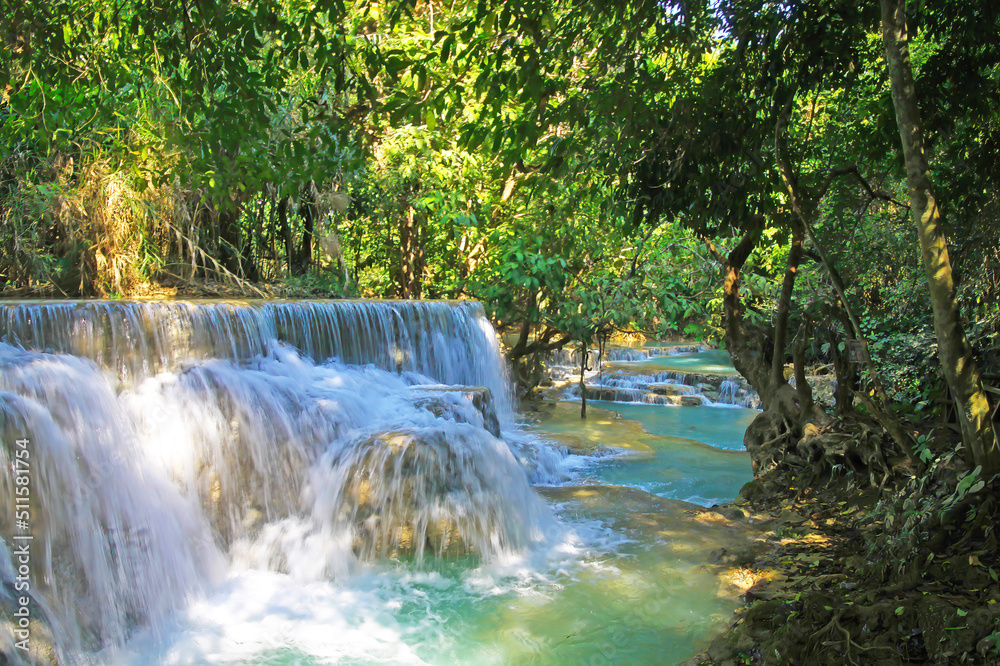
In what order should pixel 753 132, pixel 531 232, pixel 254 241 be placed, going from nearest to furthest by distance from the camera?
pixel 753 132
pixel 531 232
pixel 254 241

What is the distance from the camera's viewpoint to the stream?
444 cm

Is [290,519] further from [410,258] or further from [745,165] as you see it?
[410,258]

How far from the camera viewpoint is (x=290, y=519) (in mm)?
6137

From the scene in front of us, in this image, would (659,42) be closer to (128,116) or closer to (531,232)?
(128,116)

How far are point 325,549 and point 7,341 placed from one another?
333 cm

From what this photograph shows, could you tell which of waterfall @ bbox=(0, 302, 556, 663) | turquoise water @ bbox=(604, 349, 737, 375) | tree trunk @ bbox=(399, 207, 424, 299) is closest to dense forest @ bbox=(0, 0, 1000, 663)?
waterfall @ bbox=(0, 302, 556, 663)

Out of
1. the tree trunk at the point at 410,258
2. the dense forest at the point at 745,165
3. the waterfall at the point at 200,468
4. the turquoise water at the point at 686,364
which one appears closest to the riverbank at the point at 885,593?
the dense forest at the point at 745,165

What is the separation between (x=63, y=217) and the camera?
9344 mm

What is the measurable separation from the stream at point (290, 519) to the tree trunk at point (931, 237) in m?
1.91

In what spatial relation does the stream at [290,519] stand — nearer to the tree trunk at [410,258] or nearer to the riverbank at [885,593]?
the riverbank at [885,593]

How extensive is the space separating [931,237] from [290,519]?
5211 mm

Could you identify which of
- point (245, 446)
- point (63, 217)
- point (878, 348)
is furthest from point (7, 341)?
point (878, 348)

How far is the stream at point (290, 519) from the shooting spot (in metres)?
4.44

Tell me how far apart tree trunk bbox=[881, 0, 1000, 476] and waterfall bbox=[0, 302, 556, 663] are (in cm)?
356
